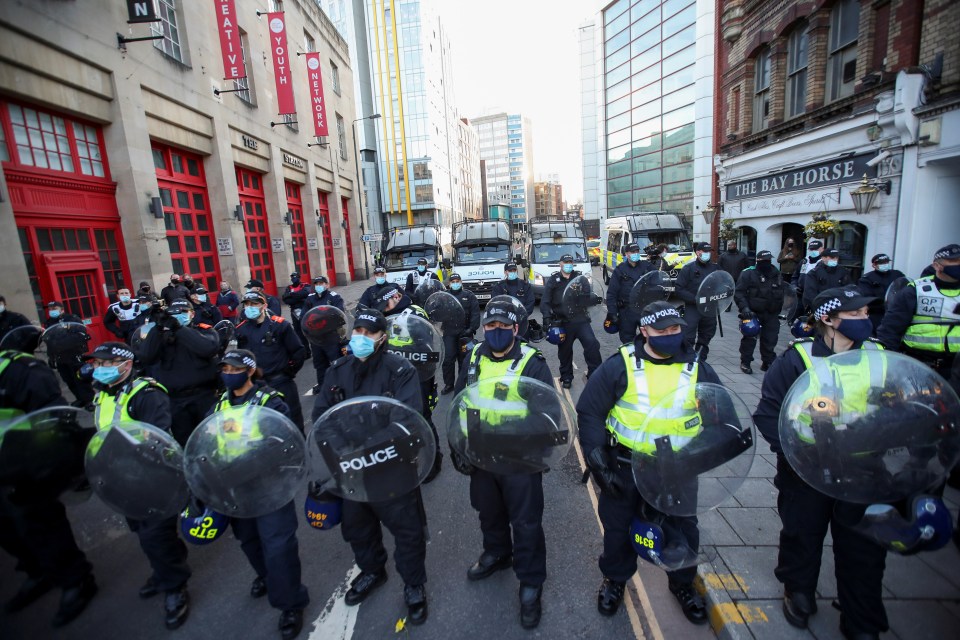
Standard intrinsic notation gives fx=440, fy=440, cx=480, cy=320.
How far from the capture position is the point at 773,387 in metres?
2.56

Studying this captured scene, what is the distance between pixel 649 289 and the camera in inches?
272

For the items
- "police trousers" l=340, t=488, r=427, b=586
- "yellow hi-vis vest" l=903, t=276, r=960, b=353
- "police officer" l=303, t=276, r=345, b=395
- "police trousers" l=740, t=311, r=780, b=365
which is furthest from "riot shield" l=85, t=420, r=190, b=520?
"police trousers" l=740, t=311, r=780, b=365

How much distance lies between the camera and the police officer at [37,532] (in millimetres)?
2811

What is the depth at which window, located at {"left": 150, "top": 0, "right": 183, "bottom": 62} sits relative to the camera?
1138cm

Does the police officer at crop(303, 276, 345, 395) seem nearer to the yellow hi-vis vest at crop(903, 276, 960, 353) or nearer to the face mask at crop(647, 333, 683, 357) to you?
the face mask at crop(647, 333, 683, 357)

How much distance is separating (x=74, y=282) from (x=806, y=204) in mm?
17752

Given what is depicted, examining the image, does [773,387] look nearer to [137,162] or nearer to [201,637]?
[201,637]

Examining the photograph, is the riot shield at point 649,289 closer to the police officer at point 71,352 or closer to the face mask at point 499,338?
the face mask at point 499,338

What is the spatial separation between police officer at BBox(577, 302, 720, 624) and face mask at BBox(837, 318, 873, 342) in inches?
27.8

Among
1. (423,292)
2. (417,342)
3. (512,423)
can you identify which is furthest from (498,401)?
(423,292)

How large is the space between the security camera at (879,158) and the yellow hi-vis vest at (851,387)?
10.9 metres

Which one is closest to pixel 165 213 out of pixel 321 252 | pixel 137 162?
pixel 137 162

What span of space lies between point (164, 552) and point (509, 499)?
232 cm

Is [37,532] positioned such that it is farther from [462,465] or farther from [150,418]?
[462,465]
